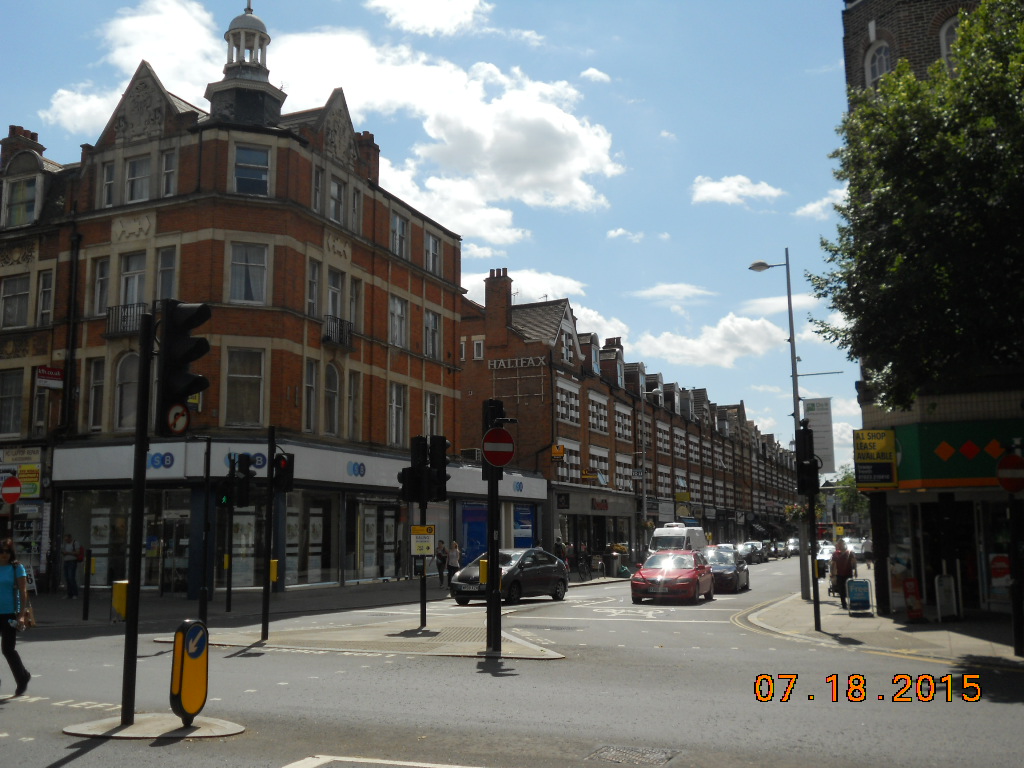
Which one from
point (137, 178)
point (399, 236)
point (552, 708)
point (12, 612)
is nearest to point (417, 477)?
point (12, 612)

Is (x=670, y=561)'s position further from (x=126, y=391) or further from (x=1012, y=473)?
(x=126, y=391)

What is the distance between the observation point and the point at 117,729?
26.9ft

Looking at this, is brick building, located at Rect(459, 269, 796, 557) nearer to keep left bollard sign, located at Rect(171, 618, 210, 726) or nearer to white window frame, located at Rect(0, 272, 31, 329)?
white window frame, located at Rect(0, 272, 31, 329)

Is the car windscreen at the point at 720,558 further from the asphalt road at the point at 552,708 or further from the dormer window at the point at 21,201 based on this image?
the dormer window at the point at 21,201

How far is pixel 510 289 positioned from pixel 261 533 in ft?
90.3

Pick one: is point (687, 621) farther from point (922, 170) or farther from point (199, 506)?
point (199, 506)

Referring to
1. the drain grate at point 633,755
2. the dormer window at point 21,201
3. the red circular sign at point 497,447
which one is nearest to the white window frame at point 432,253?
the dormer window at point 21,201

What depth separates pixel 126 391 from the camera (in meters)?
30.9

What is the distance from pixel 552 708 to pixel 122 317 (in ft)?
84.7

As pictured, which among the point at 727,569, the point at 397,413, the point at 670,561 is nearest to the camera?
the point at 670,561

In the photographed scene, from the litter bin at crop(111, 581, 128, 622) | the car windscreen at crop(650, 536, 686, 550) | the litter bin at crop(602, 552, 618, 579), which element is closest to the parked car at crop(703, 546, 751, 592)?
the car windscreen at crop(650, 536, 686, 550)

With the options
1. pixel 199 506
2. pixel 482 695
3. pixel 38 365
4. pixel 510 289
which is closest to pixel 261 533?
pixel 199 506

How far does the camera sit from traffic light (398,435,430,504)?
703 inches

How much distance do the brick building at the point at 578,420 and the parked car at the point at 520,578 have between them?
63.7 feet
